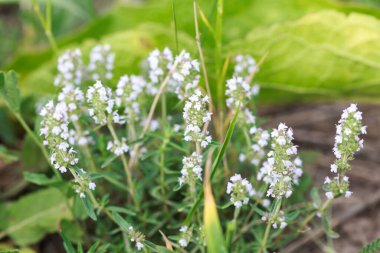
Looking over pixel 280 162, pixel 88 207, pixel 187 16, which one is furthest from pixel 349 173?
pixel 88 207

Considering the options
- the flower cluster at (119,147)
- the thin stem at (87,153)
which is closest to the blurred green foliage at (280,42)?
the thin stem at (87,153)

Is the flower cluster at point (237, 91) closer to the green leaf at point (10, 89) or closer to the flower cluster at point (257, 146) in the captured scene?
the flower cluster at point (257, 146)

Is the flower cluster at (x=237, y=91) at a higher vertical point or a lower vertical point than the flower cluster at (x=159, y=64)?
lower

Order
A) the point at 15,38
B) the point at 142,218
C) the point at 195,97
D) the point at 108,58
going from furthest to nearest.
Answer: the point at 15,38
the point at 108,58
the point at 142,218
the point at 195,97

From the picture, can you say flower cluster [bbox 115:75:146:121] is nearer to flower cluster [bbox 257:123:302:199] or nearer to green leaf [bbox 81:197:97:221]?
green leaf [bbox 81:197:97:221]

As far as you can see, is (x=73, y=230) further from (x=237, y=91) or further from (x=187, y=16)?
(x=187, y=16)

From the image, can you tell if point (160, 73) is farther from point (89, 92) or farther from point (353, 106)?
point (353, 106)

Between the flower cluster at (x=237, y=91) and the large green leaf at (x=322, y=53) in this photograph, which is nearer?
the flower cluster at (x=237, y=91)

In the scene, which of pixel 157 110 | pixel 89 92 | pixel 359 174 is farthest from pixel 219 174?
pixel 359 174
